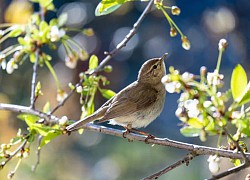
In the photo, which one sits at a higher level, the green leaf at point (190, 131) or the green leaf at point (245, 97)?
the green leaf at point (245, 97)

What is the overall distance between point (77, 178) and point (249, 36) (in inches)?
94.4

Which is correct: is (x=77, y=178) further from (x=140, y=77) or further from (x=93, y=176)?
(x=140, y=77)

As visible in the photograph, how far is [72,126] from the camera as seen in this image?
2.04 m

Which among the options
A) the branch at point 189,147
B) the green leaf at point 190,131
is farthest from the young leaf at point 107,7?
the green leaf at point 190,131

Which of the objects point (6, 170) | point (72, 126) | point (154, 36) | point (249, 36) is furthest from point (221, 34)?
point (72, 126)

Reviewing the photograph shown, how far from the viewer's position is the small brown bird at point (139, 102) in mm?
2475

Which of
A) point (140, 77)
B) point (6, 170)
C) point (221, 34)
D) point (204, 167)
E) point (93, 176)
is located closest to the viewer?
point (140, 77)

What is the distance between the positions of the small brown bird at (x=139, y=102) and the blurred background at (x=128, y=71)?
9.56 feet

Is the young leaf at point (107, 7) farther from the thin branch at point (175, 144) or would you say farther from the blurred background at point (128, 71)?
the blurred background at point (128, 71)

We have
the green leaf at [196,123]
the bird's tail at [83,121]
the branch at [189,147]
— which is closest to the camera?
the green leaf at [196,123]

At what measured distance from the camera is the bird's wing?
2.47 metres

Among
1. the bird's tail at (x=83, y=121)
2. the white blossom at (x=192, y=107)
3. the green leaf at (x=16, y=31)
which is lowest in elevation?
the white blossom at (x=192, y=107)

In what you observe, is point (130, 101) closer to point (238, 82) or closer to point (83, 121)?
point (83, 121)

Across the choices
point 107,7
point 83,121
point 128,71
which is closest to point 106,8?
point 107,7
